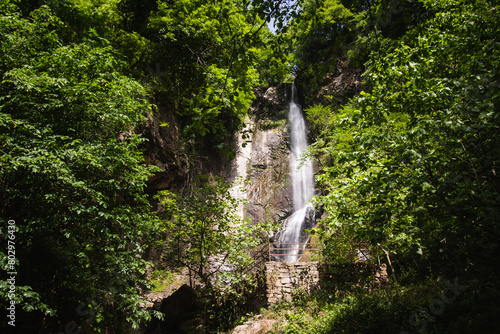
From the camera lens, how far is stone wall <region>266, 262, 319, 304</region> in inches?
340

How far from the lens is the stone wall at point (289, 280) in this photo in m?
8.65

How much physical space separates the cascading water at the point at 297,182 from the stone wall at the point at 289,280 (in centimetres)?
219

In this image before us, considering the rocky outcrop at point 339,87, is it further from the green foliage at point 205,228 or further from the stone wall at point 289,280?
the green foliage at point 205,228

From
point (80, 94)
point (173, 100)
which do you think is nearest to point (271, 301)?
point (80, 94)

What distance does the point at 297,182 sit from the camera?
17.7 meters

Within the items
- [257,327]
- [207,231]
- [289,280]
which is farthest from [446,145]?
[289,280]

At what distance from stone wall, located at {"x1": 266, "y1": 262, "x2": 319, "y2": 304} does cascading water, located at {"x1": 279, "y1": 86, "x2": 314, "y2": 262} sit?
2186 millimetres

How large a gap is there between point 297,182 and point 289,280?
9398 mm

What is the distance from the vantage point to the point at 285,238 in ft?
47.6

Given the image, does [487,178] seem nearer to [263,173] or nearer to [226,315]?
[226,315]

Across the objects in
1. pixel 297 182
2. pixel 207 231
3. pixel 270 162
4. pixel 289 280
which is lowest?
pixel 289 280

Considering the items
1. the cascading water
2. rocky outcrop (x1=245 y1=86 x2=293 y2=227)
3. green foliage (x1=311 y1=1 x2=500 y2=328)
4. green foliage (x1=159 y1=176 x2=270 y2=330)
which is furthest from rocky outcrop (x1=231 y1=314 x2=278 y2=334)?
rocky outcrop (x1=245 y1=86 x2=293 y2=227)

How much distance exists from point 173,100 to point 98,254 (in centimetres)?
846

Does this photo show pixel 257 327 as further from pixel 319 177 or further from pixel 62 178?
pixel 62 178
